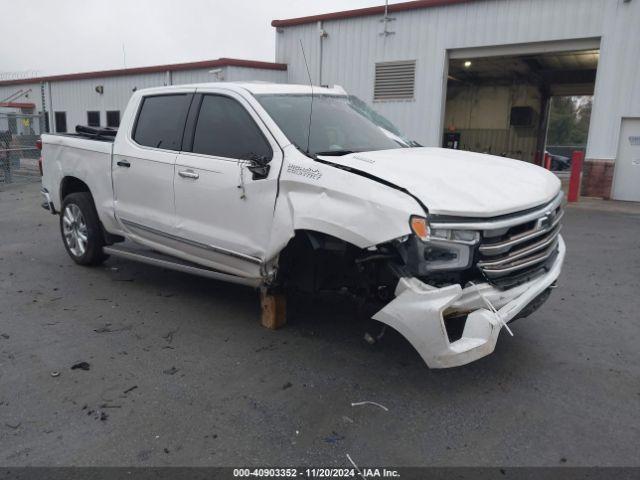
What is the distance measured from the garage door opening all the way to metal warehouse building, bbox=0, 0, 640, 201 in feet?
0.19

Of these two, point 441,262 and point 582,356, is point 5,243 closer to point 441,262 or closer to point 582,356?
point 441,262

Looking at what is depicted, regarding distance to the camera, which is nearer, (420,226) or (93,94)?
(420,226)

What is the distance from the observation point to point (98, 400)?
3.33m

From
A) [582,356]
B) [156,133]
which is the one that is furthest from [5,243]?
[582,356]

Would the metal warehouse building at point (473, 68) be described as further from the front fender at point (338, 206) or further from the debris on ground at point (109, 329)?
the debris on ground at point (109, 329)

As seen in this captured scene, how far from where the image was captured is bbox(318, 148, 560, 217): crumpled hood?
320 centimetres

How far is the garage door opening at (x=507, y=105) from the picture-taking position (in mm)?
22172

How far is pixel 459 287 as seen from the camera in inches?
122

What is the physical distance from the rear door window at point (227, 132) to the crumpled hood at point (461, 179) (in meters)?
0.73

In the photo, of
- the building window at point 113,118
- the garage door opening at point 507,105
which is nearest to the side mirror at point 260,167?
the garage door opening at point 507,105

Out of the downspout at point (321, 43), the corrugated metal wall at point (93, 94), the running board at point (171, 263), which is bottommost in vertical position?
the running board at point (171, 263)

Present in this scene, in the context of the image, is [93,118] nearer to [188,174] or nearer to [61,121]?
[61,121]

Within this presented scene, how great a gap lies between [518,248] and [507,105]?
22645mm

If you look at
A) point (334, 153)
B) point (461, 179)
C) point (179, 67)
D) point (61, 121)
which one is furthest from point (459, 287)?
point (61, 121)
